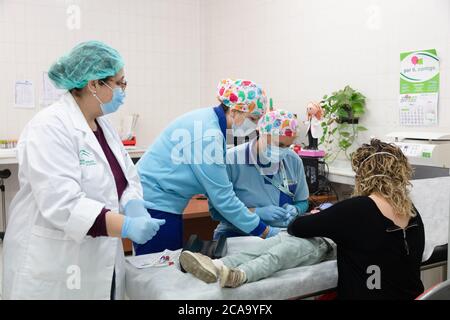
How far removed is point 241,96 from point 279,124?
35 cm

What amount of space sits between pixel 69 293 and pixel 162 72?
3.87 m

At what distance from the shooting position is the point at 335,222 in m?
1.71

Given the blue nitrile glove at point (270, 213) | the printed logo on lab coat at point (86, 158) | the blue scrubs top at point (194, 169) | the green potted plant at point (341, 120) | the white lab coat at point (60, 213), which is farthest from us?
the green potted plant at point (341, 120)

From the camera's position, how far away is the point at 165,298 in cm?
159

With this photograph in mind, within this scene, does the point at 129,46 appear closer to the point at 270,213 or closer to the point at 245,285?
the point at 270,213

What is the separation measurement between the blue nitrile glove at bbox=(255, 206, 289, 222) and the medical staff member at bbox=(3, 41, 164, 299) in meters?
0.86

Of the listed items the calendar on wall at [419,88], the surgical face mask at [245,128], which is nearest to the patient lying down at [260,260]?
the surgical face mask at [245,128]

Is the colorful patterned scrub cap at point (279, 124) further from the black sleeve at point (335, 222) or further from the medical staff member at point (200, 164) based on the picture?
the black sleeve at point (335, 222)

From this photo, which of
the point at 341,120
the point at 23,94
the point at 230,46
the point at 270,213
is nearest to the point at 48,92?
the point at 23,94

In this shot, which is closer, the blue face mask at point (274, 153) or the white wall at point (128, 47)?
the blue face mask at point (274, 153)

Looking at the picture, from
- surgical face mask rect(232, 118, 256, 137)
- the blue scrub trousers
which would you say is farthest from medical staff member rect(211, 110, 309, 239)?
the blue scrub trousers

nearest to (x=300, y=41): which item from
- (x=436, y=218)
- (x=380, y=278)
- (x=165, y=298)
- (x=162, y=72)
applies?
(x=162, y=72)

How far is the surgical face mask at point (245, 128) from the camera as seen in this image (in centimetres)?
231

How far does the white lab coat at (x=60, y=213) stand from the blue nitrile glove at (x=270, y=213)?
37.1 inches
